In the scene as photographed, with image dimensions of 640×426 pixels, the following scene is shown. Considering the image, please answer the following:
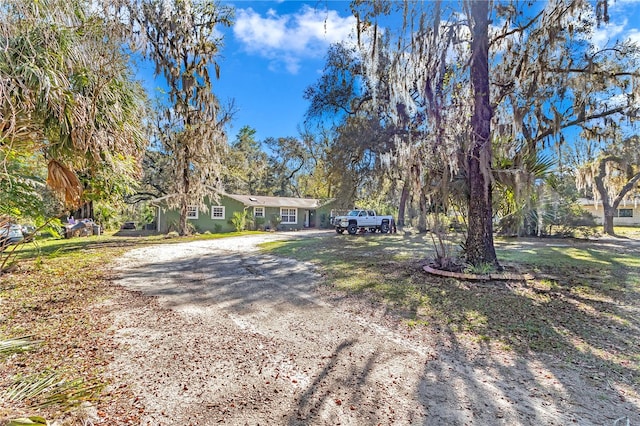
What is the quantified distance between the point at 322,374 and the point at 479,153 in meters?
5.68

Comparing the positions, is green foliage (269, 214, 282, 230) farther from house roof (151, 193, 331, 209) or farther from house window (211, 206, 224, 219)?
house window (211, 206, 224, 219)

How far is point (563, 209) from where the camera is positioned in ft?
49.6

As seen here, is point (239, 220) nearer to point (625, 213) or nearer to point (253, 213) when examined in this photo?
point (253, 213)

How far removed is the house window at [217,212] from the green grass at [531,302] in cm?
1713

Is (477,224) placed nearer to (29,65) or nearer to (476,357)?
(476,357)

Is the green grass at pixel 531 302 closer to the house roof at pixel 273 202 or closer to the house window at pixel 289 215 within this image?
the house roof at pixel 273 202

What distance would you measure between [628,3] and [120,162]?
1118cm

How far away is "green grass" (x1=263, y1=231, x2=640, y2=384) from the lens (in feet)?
12.4

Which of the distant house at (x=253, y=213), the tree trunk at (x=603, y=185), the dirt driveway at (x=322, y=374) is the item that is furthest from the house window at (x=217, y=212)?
the tree trunk at (x=603, y=185)

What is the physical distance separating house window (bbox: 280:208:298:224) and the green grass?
19.3m

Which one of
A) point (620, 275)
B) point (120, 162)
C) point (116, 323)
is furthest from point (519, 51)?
point (116, 323)

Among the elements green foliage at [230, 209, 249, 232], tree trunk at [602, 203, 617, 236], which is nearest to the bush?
green foliage at [230, 209, 249, 232]

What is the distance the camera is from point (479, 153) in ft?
22.2

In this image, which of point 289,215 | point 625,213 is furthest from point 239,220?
point 625,213
